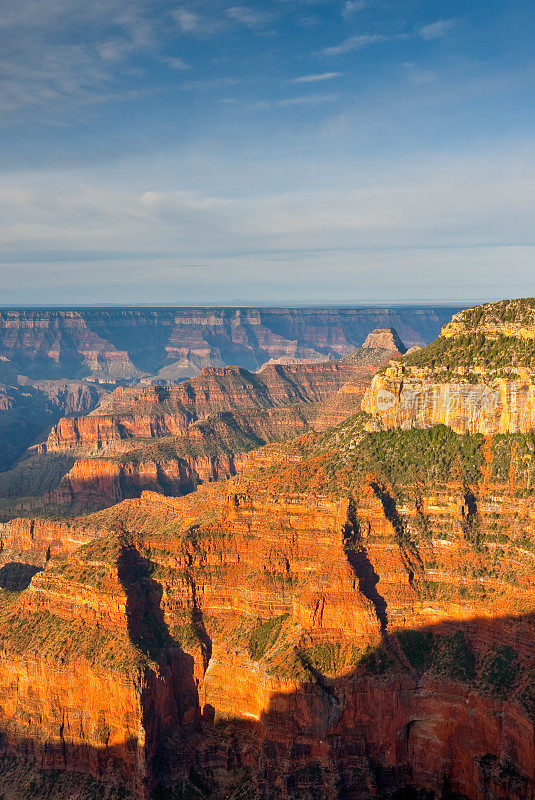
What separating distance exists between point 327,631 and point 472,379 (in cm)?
3010

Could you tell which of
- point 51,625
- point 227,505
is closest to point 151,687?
point 51,625

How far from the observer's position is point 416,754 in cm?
6838

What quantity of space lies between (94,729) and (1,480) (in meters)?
133

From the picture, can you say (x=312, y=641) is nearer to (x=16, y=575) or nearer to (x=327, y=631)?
(x=327, y=631)

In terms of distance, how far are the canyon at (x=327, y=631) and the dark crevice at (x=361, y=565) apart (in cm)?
16

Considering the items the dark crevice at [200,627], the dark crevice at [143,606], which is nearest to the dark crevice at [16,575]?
the dark crevice at [143,606]

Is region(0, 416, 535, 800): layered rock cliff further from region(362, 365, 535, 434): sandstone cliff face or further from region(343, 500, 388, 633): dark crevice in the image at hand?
region(362, 365, 535, 434): sandstone cliff face

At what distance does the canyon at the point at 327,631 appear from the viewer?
66.8 meters

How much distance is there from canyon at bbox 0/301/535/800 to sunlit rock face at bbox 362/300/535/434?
9.4 inches

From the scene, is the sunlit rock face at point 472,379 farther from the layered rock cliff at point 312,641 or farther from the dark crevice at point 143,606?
the dark crevice at point 143,606

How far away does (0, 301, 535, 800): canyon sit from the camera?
66.8m

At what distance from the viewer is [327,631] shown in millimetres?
71625

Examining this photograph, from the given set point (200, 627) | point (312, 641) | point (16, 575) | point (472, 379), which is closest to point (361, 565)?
point (312, 641)

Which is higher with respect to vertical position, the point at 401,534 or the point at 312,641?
the point at 401,534
